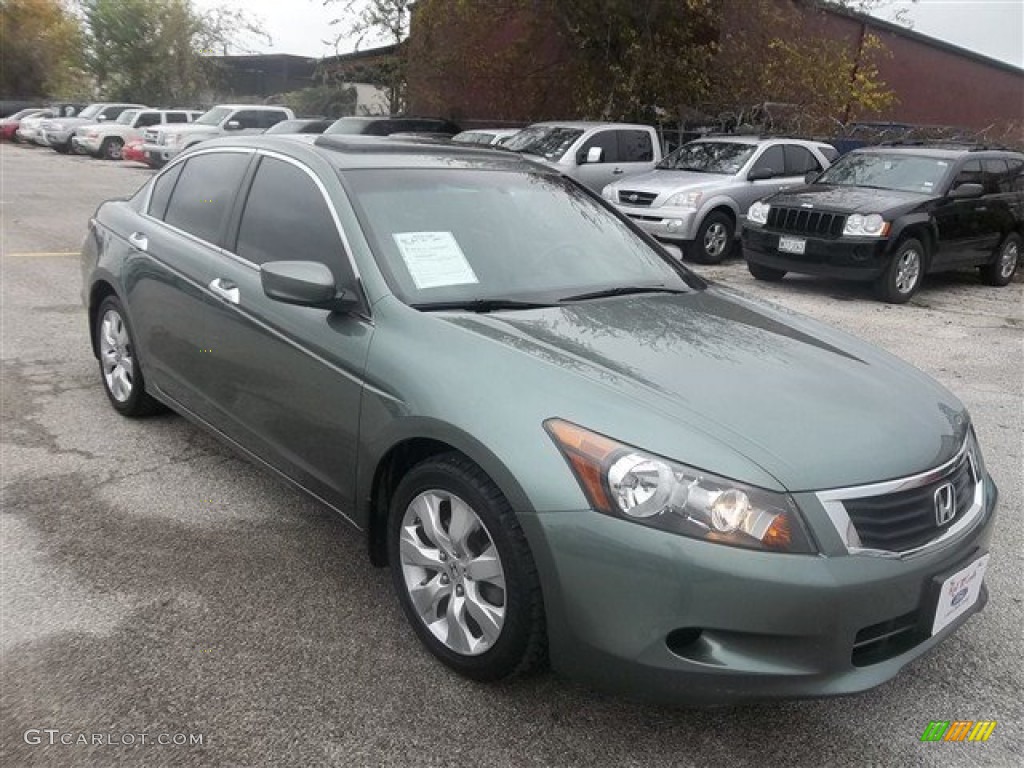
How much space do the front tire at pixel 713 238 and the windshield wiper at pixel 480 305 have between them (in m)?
8.87

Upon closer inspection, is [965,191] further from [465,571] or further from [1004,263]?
[465,571]

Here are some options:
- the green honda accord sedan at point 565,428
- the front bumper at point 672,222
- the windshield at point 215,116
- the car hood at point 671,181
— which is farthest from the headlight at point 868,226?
the windshield at point 215,116

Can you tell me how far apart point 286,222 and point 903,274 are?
7.95 metres

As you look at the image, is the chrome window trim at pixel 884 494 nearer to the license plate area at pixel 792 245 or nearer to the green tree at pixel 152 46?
the license plate area at pixel 792 245

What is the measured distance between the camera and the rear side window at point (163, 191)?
14.4 ft

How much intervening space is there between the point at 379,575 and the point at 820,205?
787 cm

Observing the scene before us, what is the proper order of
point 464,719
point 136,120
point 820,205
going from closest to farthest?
point 464,719 → point 820,205 → point 136,120

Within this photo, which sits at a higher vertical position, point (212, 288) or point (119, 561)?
point (212, 288)

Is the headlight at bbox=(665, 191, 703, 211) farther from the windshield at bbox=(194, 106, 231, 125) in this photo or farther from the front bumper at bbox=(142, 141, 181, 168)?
the windshield at bbox=(194, 106, 231, 125)

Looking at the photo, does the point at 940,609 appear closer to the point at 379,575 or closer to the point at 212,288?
the point at 379,575

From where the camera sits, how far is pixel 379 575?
128 inches

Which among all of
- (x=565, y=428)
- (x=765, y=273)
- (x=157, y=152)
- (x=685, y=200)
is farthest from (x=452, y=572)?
(x=157, y=152)

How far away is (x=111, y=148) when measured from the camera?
91.4 feet

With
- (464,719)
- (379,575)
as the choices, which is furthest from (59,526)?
(464,719)
